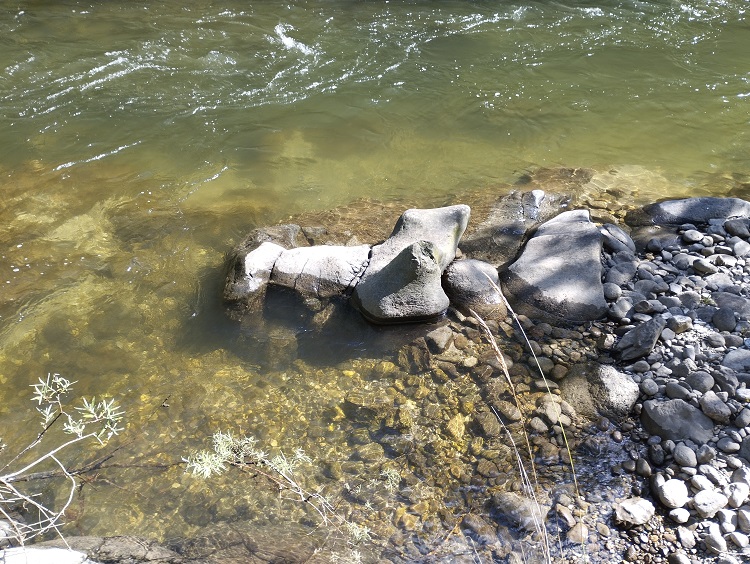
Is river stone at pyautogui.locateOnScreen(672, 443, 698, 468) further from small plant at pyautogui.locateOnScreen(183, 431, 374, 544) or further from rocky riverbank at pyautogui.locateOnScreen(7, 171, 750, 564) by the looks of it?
small plant at pyautogui.locateOnScreen(183, 431, 374, 544)

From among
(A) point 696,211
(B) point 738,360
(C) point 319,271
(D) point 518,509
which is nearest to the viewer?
(D) point 518,509

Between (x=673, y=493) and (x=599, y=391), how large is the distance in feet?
2.48

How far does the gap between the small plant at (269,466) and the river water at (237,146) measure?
0.61 feet

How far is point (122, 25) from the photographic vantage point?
27.2 feet

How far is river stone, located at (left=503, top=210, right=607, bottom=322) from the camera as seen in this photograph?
4.24 metres

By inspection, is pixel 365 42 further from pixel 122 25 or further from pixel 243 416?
pixel 243 416

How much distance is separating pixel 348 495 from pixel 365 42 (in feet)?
20.9

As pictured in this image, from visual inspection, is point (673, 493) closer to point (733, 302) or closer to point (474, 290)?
point (733, 302)

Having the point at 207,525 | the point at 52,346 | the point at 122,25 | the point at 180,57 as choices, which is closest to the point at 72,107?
the point at 180,57

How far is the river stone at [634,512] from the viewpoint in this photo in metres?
3.03

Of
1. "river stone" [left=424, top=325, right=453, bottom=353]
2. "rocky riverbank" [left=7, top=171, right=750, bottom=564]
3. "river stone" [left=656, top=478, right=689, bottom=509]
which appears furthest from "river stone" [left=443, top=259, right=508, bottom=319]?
"river stone" [left=656, top=478, right=689, bottom=509]

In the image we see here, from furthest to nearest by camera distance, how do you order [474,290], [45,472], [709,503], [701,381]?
[474,290] → [701,381] → [709,503] → [45,472]

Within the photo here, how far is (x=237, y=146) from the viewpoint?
628cm

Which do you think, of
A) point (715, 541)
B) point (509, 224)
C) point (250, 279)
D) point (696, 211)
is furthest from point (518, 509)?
point (696, 211)
